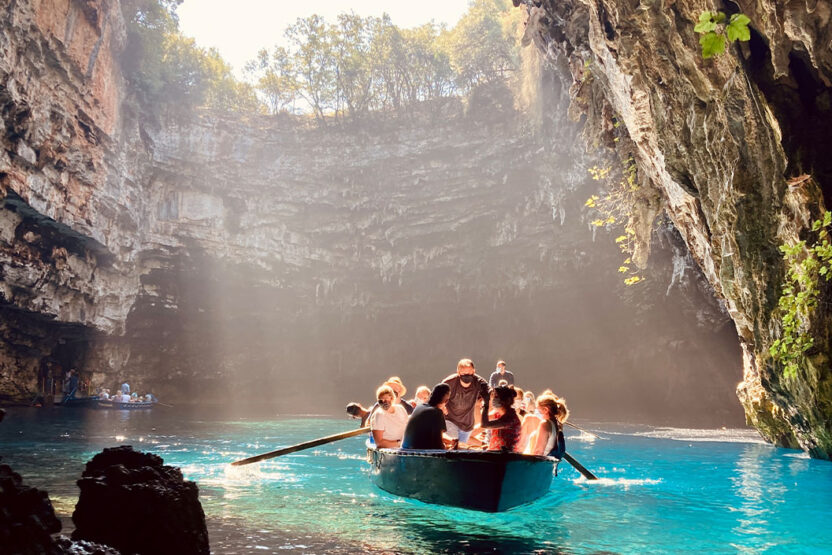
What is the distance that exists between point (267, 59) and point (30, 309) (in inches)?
840

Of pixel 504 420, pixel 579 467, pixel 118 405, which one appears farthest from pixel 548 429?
pixel 118 405

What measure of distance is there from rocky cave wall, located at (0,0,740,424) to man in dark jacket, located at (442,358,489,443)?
62.9ft

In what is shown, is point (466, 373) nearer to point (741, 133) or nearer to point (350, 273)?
point (741, 133)

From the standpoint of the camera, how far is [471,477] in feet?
20.6

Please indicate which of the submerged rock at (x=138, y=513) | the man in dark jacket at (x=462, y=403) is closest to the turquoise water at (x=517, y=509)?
the submerged rock at (x=138, y=513)

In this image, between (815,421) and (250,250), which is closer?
(815,421)

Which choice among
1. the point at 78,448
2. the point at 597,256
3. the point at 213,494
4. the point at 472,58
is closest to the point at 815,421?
the point at 213,494

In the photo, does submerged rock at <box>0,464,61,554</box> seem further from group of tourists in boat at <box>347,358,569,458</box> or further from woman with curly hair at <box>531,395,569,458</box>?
woman with curly hair at <box>531,395,569,458</box>

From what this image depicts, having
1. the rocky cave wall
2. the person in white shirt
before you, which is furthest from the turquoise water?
the rocky cave wall

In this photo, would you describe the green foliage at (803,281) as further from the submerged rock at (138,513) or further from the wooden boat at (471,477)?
the submerged rock at (138,513)

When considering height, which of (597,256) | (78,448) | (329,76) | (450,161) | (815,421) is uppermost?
(329,76)

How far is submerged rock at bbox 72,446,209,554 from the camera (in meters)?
4.28

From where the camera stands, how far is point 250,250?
3344 cm

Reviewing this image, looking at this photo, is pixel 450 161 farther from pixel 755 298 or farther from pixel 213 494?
pixel 213 494
